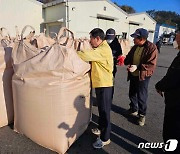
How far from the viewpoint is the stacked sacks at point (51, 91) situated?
2.05 m

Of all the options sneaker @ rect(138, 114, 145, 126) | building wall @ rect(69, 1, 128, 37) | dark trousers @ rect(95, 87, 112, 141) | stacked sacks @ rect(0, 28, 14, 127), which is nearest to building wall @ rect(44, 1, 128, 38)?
building wall @ rect(69, 1, 128, 37)

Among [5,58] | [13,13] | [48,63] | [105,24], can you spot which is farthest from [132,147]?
[105,24]

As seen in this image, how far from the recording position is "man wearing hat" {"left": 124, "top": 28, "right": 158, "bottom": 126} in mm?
2877

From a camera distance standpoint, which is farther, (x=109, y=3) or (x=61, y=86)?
(x=109, y=3)

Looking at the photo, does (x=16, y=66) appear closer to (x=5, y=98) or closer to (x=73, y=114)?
(x=5, y=98)

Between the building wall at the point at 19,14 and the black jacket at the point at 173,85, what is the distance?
46.0 ft

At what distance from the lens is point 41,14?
53.5 feet

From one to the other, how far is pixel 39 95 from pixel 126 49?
9.84 m

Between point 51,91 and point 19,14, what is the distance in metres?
14.3

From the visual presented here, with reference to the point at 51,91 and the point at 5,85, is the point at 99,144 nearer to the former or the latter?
the point at 51,91

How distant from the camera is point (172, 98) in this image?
1.85 metres

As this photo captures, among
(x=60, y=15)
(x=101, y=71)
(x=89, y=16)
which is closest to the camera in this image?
(x=101, y=71)

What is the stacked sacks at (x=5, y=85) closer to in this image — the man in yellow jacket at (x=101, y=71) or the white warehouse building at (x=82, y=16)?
the man in yellow jacket at (x=101, y=71)

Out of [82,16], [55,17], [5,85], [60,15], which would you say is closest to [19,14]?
[55,17]
